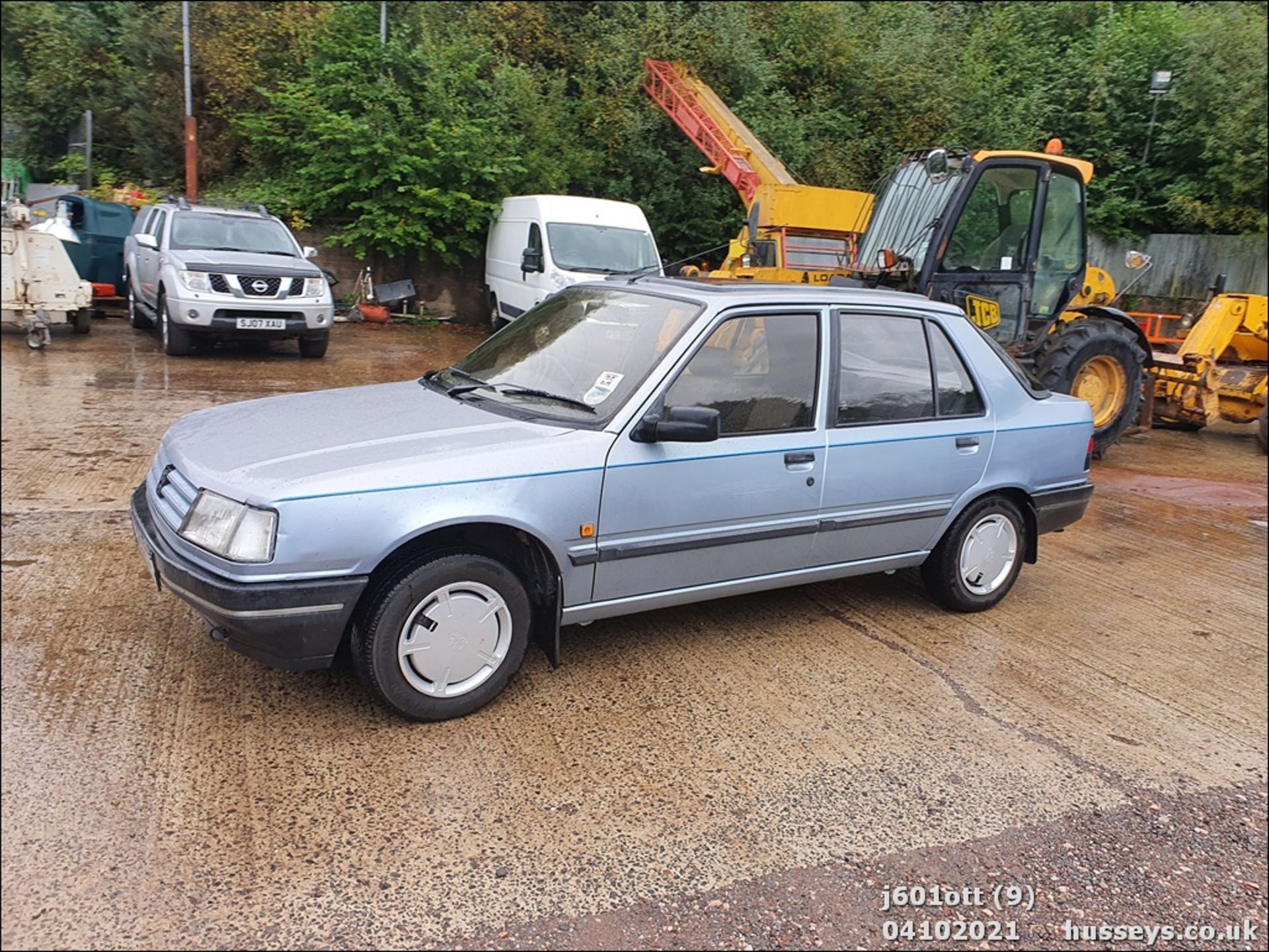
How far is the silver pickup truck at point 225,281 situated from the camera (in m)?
11.0

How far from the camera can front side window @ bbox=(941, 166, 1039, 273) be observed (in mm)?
8664

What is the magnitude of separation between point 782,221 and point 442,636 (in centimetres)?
1052

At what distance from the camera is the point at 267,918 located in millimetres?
2584

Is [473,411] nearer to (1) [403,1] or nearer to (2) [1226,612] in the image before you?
(2) [1226,612]

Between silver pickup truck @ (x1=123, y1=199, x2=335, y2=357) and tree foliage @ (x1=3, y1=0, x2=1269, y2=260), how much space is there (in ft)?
15.5

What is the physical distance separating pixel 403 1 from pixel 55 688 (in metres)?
21.3

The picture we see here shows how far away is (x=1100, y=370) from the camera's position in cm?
952

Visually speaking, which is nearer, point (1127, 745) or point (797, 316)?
point (1127, 745)

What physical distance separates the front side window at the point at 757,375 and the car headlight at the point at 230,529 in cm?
164

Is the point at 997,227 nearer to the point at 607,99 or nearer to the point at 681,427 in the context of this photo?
the point at 681,427

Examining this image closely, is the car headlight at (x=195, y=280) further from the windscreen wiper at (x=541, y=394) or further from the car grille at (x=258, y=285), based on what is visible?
the windscreen wiper at (x=541, y=394)

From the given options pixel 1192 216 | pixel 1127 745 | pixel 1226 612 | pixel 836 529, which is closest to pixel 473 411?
pixel 836 529

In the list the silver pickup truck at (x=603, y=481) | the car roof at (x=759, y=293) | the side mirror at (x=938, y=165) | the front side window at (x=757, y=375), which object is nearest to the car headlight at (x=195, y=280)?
the silver pickup truck at (x=603, y=481)

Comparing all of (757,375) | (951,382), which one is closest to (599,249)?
(951,382)
